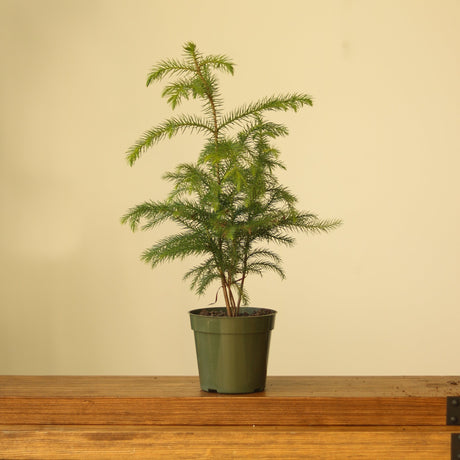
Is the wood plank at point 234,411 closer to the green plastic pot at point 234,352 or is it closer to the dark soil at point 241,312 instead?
the green plastic pot at point 234,352

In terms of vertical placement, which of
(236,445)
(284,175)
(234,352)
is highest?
(284,175)

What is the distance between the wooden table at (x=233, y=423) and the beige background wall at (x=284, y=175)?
1.71 metres

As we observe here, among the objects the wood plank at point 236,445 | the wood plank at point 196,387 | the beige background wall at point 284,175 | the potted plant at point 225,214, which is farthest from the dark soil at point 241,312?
the beige background wall at point 284,175

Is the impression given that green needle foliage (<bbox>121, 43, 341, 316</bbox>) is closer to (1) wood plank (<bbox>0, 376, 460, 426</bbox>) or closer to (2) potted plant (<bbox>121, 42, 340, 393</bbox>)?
(2) potted plant (<bbox>121, 42, 340, 393</bbox>)

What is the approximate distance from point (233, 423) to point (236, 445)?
0.06 m

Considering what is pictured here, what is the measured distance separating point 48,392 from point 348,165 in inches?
81.3

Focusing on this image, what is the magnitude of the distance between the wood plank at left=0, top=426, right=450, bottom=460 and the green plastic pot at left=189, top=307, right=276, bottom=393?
13 cm

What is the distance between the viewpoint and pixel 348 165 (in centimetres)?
336

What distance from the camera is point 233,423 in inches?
62.1

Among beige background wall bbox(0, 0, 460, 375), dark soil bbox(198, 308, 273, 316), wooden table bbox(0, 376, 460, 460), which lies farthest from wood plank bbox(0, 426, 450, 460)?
beige background wall bbox(0, 0, 460, 375)

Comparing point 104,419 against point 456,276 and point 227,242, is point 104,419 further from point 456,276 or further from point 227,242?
point 456,276

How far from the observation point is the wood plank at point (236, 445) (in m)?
1.52

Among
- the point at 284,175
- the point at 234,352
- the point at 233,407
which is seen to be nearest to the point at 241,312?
the point at 234,352

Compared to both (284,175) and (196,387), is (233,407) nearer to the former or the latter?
(196,387)
